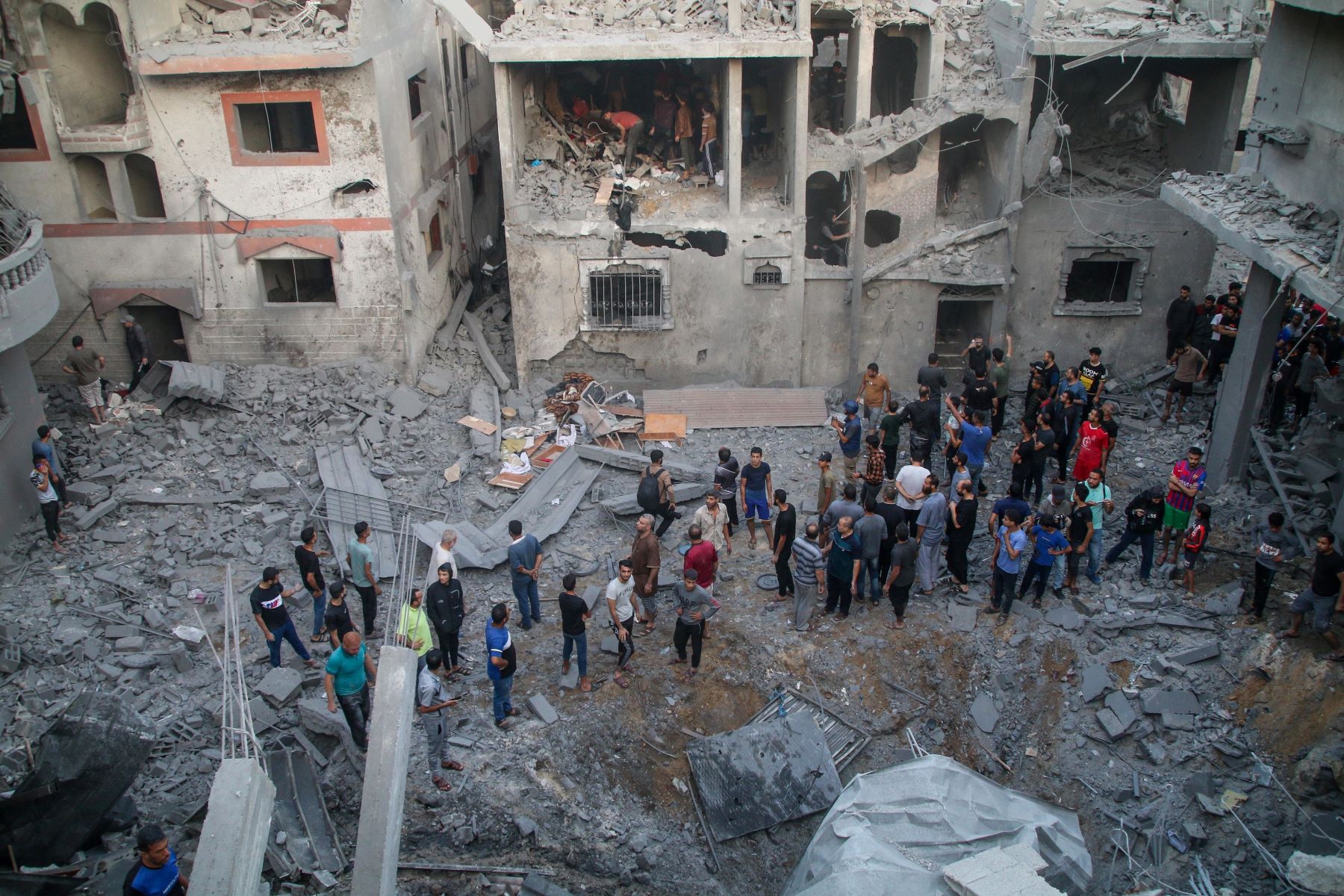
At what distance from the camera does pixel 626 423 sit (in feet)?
55.4

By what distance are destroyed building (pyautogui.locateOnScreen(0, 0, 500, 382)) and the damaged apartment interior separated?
0.08 meters

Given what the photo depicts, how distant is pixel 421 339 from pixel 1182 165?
48.0 feet

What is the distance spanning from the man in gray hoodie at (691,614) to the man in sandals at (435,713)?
262 cm

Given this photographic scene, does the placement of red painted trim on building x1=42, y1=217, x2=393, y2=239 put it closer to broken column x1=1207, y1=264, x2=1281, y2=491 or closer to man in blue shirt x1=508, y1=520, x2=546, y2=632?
man in blue shirt x1=508, y1=520, x2=546, y2=632

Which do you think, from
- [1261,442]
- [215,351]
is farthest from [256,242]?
[1261,442]

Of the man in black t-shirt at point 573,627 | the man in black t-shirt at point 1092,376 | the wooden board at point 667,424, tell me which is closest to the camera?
the man in black t-shirt at point 573,627

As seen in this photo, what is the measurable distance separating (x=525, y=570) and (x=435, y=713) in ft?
7.35

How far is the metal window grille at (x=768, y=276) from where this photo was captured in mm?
17938

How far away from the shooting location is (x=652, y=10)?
16719mm

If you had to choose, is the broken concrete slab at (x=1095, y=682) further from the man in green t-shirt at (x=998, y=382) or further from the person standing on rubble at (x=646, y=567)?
the person standing on rubble at (x=646, y=567)

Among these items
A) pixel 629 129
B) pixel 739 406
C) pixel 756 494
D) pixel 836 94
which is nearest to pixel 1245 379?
pixel 756 494

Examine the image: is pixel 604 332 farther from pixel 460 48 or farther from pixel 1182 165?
pixel 1182 165

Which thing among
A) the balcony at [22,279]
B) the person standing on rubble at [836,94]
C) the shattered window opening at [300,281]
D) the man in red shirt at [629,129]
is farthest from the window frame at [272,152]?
the person standing on rubble at [836,94]

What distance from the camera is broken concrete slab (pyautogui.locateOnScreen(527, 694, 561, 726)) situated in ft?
35.0
